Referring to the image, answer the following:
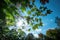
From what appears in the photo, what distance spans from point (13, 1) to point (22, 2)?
239mm

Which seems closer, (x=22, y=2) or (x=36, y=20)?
(x=22, y=2)

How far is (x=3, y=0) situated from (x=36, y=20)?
1.31 metres

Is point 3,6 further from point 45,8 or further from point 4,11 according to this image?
point 45,8

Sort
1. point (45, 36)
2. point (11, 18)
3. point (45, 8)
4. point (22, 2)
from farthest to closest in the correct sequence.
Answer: point (45, 36)
point (45, 8)
point (22, 2)
point (11, 18)

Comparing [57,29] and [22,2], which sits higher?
[57,29]

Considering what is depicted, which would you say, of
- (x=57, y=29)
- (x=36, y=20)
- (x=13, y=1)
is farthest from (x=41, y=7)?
(x=57, y=29)

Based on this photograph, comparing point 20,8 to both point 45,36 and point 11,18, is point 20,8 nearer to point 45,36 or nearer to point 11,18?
point 11,18

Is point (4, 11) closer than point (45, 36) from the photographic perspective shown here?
Yes

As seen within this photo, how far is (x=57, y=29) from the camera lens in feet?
145

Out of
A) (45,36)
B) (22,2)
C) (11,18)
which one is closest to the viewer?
(11,18)

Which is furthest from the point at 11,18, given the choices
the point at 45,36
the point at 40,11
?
the point at 45,36

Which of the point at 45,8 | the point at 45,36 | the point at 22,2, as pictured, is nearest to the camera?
the point at 22,2

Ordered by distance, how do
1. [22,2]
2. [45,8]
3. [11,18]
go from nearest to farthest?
[11,18] < [22,2] < [45,8]

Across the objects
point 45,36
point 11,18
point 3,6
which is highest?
point 45,36
